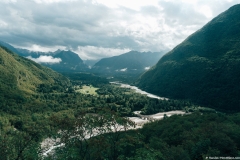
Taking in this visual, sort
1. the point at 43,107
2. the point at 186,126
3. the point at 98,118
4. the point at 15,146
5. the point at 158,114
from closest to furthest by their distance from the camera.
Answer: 1. the point at 98,118
2. the point at 15,146
3. the point at 186,126
4. the point at 43,107
5. the point at 158,114

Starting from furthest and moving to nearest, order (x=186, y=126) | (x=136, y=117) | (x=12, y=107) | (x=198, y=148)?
1. (x=136, y=117)
2. (x=12, y=107)
3. (x=186, y=126)
4. (x=198, y=148)

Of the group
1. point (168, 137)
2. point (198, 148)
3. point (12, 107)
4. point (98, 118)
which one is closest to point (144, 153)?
point (98, 118)

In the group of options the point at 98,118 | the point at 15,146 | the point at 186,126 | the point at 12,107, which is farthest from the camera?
the point at 12,107

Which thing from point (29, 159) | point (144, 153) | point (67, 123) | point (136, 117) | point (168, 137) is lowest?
point (136, 117)

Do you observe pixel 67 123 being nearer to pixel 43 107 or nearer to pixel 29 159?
pixel 29 159

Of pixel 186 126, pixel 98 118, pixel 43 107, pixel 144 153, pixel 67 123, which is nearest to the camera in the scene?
pixel 144 153

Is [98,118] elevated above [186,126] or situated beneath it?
elevated above

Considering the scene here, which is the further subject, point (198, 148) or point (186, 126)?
point (186, 126)

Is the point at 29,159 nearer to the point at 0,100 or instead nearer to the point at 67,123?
the point at 67,123

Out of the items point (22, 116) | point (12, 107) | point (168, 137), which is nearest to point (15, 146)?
point (168, 137)
